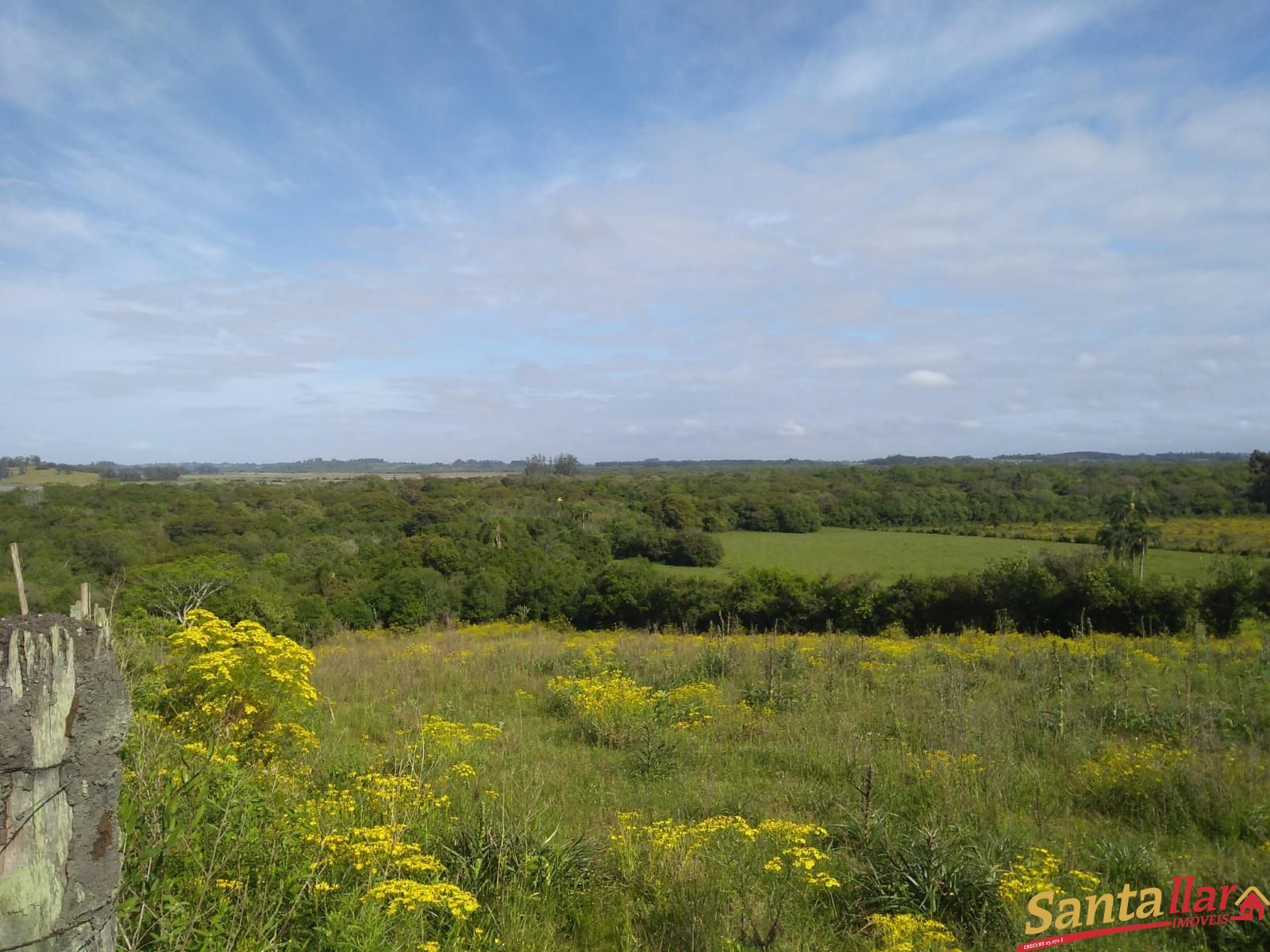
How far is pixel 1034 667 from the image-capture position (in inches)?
330

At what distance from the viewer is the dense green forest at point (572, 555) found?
758 inches

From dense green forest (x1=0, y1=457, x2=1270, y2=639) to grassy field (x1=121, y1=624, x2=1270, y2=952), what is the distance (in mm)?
3335

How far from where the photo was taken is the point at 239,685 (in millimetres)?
5406

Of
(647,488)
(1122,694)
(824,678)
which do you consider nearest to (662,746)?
(824,678)

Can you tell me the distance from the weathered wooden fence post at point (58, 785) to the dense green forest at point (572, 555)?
506 centimetres

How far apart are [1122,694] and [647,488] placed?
67069 mm

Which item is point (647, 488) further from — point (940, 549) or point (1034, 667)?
point (1034, 667)

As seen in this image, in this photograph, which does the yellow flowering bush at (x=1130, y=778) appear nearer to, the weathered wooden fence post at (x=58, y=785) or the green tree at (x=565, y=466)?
the weathered wooden fence post at (x=58, y=785)

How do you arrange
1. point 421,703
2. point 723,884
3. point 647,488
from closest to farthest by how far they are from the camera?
1. point 723,884
2. point 421,703
3. point 647,488

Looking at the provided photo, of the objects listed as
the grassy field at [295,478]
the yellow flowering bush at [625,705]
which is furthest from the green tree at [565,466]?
the yellow flowering bush at [625,705]

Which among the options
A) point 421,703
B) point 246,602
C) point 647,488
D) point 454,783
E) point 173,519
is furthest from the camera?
point 647,488

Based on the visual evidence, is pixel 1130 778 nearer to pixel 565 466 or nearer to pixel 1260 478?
pixel 1260 478

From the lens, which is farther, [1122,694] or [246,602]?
[246,602]

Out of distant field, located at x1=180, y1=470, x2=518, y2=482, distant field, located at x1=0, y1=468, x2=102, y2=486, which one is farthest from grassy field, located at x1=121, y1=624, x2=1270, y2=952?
distant field, located at x1=180, y1=470, x2=518, y2=482
